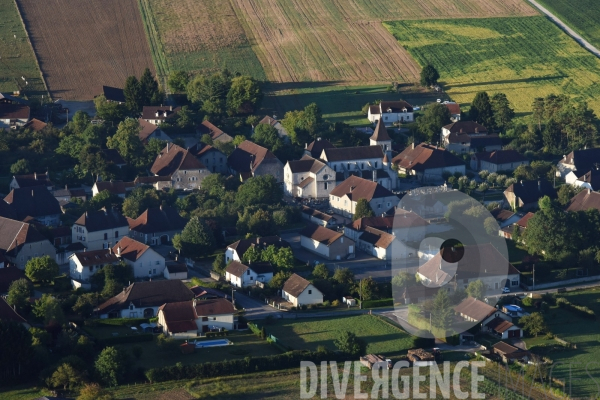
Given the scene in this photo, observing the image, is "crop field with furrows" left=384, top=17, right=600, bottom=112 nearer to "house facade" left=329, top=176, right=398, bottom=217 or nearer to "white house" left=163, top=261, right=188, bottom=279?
"house facade" left=329, top=176, right=398, bottom=217

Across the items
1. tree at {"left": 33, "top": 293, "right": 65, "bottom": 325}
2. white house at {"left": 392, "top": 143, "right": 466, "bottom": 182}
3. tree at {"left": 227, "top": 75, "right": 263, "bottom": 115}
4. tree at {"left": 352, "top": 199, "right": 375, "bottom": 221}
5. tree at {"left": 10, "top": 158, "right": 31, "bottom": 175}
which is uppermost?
tree at {"left": 227, "top": 75, "right": 263, "bottom": 115}

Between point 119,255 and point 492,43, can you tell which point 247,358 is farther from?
point 492,43

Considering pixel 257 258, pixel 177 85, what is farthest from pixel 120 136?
pixel 257 258

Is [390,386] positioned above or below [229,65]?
below

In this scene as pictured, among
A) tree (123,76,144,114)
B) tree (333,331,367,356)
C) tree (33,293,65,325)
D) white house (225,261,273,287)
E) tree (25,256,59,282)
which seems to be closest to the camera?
tree (333,331,367,356)

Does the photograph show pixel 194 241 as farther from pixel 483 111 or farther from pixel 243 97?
pixel 483 111

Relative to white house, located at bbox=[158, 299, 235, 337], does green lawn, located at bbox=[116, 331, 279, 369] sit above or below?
below

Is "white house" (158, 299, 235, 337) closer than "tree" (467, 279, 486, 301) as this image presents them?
Yes

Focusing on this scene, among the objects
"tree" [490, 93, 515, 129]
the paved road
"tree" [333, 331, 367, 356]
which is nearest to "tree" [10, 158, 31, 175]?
"tree" [333, 331, 367, 356]
